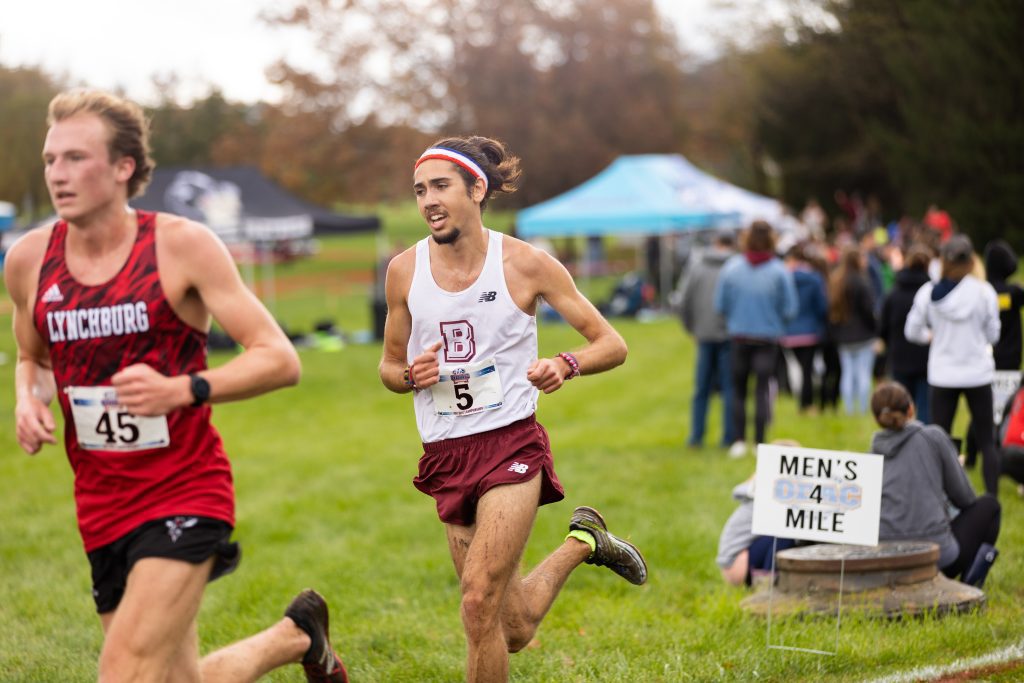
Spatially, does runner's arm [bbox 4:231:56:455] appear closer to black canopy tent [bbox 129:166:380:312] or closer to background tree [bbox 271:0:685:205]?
black canopy tent [bbox 129:166:380:312]

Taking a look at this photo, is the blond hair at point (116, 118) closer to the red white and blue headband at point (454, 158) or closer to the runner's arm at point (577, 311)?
the red white and blue headband at point (454, 158)

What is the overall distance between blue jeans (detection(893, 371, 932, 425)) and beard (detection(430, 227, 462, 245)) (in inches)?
285

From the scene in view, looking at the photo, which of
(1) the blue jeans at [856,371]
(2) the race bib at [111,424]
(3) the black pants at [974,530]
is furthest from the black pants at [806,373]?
(2) the race bib at [111,424]

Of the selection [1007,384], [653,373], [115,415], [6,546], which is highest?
[115,415]

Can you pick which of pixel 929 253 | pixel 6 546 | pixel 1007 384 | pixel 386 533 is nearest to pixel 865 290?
pixel 929 253

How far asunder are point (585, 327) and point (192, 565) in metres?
1.92

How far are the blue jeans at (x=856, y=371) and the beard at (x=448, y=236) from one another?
10.3 m

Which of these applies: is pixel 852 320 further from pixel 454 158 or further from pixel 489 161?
pixel 454 158

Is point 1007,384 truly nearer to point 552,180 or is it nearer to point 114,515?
point 114,515

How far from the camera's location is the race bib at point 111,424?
3824mm

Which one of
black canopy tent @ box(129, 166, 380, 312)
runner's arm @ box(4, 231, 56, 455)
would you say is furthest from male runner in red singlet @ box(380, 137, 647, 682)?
black canopy tent @ box(129, 166, 380, 312)

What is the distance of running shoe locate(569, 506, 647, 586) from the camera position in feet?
18.1

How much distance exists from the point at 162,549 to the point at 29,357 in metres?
0.94

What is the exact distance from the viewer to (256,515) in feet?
34.6
